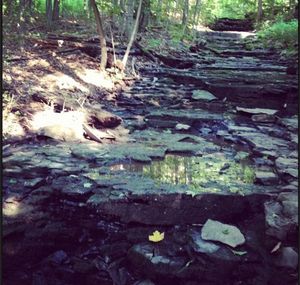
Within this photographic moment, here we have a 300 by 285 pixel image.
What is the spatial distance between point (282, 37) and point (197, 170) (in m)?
14.3

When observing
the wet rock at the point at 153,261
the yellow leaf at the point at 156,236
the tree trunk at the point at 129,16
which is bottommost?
the wet rock at the point at 153,261

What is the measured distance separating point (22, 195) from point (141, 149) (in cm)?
187

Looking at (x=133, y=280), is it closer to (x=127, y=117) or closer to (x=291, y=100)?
(x=127, y=117)

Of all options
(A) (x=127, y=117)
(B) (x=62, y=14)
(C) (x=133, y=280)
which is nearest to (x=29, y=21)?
(B) (x=62, y=14)

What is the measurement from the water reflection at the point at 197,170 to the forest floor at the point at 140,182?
13 millimetres

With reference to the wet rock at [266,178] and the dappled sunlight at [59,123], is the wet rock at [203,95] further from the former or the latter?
the wet rock at [266,178]

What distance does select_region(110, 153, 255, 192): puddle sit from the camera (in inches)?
162

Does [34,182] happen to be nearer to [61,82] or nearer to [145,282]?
[145,282]

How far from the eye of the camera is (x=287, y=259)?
2934 mm

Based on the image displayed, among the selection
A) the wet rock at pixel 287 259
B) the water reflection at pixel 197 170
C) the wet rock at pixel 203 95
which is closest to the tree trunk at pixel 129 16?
the wet rock at pixel 203 95

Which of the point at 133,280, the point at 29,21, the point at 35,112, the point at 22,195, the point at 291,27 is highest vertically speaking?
the point at 291,27

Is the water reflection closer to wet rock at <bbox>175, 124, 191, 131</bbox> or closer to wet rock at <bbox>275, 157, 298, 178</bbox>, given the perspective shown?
wet rock at <bbox>275, 157, 298, 178</bbox>

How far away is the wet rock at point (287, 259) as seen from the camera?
2904 millimetres

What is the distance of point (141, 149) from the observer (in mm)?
5121
